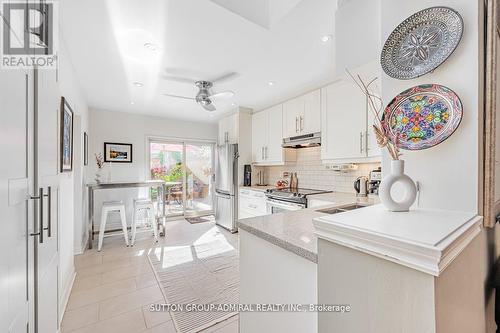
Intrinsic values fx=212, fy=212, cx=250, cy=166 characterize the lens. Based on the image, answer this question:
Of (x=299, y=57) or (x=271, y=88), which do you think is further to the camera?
(x=271, y=88)

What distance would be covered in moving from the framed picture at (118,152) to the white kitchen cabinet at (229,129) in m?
1.95

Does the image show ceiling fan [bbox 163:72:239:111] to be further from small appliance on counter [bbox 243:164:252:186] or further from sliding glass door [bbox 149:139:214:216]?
sliding glass door [bbox 149:139:214:216]

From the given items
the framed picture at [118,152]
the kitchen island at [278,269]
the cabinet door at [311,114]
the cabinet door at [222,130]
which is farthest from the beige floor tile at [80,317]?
the cabinet door at [222,130]

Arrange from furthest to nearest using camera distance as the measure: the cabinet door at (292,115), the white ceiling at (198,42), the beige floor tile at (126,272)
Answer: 1. the cabinet door at (292,115)
2. the beige floor tile at (126,272)
3. the white ceiling at (198,42)

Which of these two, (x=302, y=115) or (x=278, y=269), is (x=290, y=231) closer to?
Result: (x=278, y=269)

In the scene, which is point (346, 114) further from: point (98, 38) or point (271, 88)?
point (98, 38)

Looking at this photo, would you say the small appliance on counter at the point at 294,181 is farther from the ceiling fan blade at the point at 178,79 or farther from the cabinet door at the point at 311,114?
the ceiling fan blade at the point at 178,79

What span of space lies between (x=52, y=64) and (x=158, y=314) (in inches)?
79.2

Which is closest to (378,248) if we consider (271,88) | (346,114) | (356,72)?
(356,72)

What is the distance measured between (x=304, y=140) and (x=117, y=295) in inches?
115

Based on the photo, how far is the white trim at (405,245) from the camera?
478 mm

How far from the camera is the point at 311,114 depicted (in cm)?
317

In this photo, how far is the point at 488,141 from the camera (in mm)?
809

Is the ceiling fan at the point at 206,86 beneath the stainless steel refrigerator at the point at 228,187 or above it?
above
